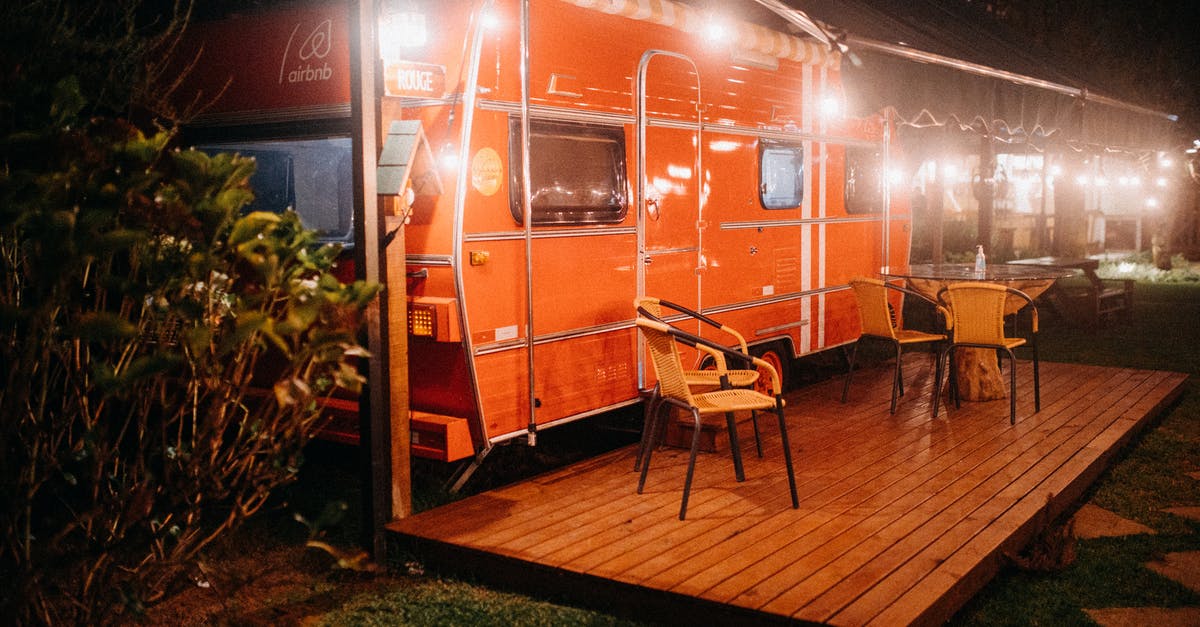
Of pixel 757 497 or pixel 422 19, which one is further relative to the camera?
pixel 757 497

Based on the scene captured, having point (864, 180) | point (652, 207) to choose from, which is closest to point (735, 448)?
point (652, 207)

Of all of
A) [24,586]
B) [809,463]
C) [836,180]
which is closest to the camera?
[24,586]

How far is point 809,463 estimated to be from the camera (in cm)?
548

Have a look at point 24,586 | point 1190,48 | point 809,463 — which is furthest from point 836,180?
point 1190,48

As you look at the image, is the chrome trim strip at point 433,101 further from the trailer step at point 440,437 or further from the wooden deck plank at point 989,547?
the wooden deck plank at point 989,547

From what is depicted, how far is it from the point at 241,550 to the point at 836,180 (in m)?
5.13

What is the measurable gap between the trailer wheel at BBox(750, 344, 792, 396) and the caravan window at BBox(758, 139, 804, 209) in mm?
986

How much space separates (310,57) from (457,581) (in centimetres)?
264

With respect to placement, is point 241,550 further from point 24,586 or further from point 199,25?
point 199,25

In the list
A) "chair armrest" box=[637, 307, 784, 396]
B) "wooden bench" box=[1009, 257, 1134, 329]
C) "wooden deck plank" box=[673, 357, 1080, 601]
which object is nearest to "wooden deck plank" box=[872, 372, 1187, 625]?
"wooden deck plank" box=[673, 357, 1080, 601]

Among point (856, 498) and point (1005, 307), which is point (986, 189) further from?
point (856, 498)

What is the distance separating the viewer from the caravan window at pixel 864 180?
816 cm

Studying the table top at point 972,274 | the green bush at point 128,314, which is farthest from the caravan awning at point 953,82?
the green bush at point 128,314

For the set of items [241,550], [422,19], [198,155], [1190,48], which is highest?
[1190,48]
